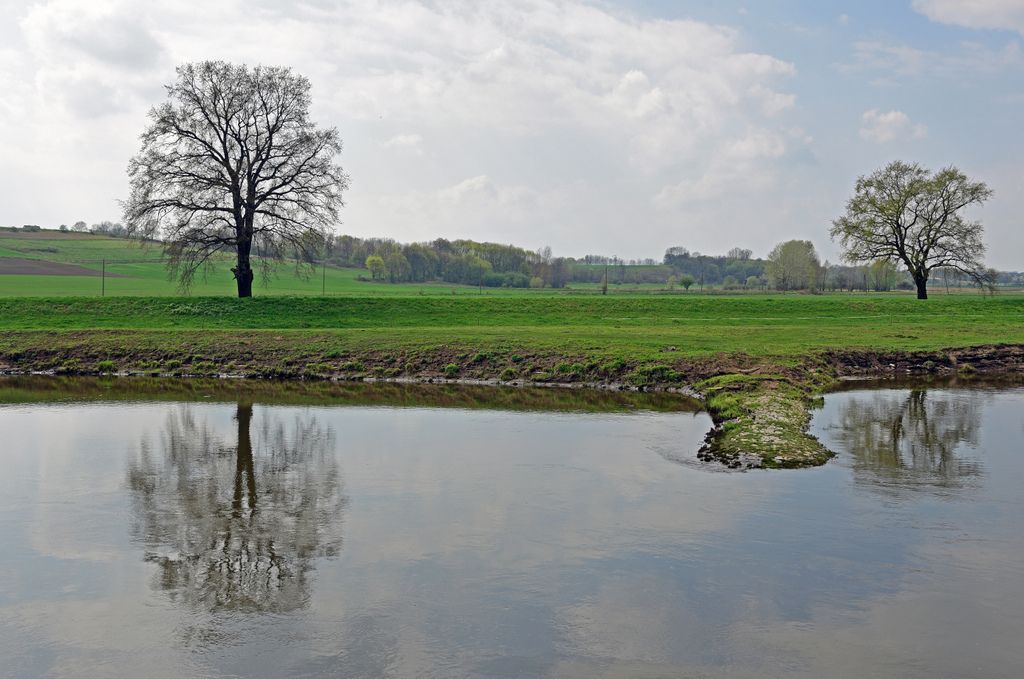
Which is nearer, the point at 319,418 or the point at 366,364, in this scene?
the point at 319,418

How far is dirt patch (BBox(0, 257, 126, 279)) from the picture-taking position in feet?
276

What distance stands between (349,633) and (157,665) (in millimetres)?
1876

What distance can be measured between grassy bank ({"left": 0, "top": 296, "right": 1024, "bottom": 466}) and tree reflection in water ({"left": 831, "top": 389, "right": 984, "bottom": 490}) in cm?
138

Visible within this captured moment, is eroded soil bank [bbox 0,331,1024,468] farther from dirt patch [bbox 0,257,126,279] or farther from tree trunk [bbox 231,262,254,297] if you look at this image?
dirt patch [bbox 0,257,126,279]

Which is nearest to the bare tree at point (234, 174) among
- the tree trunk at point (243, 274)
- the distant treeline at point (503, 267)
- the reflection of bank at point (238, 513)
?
the tree trunk at point (243, 274)

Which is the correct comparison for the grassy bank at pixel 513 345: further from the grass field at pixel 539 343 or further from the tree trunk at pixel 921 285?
the tree trunk at pixel 921 285

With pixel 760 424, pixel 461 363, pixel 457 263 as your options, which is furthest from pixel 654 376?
pixel 457 263

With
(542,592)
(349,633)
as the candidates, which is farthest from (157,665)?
(542,592)

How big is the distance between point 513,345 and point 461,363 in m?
2.40

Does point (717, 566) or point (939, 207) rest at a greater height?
point (939, 207)

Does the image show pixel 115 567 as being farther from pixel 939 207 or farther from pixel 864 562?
pixel 939 207

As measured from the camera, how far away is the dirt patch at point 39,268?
8406cm

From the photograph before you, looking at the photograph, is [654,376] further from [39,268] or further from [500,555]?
[39,268]

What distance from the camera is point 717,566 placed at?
1121cm
